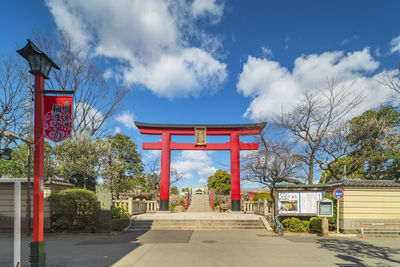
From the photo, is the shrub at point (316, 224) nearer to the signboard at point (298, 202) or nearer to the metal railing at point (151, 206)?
the signboard at point (298, 202)

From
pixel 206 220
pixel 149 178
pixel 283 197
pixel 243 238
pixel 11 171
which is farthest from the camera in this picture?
pixel 149 178

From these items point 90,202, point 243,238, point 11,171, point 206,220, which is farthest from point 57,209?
point 11,171

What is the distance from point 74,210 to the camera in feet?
40.5

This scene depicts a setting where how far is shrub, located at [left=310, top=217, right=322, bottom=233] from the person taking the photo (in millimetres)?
12320

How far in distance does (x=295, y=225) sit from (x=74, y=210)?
456 inches

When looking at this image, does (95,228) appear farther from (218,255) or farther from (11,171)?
(11,171)

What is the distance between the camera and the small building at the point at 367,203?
12.3 m

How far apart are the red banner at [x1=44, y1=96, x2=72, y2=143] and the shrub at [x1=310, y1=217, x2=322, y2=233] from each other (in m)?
12.3

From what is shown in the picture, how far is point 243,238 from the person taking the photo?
36.2 ft

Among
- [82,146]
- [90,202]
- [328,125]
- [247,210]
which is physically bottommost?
[247,210]

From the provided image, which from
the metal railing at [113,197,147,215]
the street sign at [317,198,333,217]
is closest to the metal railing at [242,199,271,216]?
the street sign at [317,198,333,217]

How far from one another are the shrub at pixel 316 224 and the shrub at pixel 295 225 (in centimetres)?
28

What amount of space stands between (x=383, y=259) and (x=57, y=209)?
552 inches

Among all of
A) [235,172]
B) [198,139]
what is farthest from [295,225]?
[198,139]
